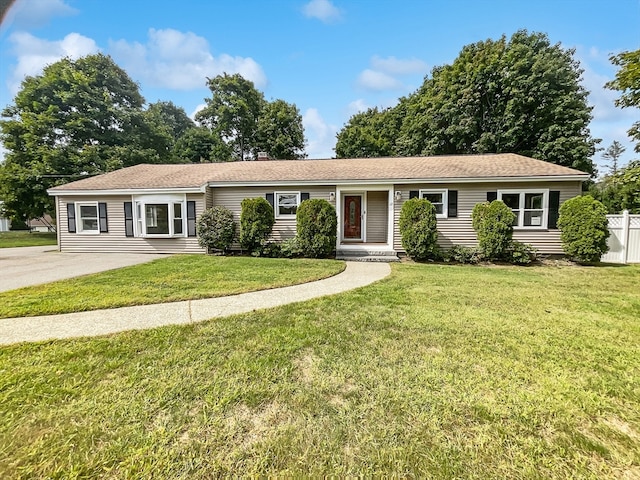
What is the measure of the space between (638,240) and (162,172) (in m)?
19.0

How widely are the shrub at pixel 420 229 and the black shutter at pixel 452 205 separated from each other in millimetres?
1305

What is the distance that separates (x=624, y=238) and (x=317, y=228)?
33.9 feet

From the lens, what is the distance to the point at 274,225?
11.3 m

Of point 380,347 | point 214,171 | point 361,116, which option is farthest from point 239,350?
point 361,116

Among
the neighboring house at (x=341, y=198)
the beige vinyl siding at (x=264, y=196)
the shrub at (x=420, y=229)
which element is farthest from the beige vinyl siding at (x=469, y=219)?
the beige vinyl siding at (x=264, y=196)

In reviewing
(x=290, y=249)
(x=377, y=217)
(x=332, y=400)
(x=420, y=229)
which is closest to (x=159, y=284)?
(x=290, y=249)

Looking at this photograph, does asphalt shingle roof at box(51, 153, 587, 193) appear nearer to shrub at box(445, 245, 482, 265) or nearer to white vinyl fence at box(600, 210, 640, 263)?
white vinyl fence at box(600, 210, 640, 263)

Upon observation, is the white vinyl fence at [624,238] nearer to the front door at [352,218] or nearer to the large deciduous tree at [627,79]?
the large deciduous tree at [627,79]

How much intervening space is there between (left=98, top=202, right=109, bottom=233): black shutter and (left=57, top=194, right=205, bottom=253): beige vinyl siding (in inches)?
4.9

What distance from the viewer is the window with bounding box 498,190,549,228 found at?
396 inches

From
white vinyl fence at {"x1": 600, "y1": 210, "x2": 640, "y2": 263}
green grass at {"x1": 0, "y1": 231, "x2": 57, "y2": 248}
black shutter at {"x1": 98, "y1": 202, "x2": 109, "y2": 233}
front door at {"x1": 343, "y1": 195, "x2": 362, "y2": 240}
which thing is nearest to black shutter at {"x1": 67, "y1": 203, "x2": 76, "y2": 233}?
black shutter at {"x1": 98, "y1": 202, "x2": 109, "y2": 233}

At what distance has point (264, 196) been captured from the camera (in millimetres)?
11445

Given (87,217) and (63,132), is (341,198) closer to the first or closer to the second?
(87,217)

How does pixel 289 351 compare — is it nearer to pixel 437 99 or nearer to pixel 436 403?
pixel 436 403
